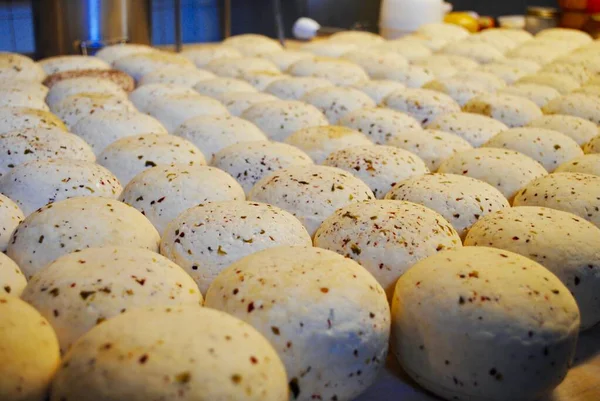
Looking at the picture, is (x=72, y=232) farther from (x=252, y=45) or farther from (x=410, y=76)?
(x=252, y=45)

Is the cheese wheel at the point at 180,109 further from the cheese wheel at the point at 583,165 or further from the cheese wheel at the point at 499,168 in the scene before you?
the cheese wheel at the point at 583,165

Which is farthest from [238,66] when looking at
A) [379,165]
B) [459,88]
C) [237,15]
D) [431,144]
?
[237,15]

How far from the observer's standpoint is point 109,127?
2133mm

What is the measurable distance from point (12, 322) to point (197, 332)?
295 mm

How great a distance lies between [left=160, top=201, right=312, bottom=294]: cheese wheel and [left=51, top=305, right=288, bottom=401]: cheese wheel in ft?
1.04

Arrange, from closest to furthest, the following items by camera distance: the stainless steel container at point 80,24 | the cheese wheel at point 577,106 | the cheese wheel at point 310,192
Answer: the cheese wheel at point 310,192
the cheese wheel at point 577,106
the stainless steel container at point 80,24

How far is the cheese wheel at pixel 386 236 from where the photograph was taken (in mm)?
1391

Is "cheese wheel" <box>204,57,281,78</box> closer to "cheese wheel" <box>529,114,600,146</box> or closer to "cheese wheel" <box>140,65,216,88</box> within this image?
"cheese wheel" <box>140,65,216,88</box>

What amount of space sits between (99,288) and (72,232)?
0.27 meters

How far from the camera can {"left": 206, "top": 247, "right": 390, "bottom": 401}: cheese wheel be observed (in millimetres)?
1119

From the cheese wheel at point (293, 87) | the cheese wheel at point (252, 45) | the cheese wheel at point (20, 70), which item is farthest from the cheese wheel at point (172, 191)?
the cheese wheel at point (252, 45)

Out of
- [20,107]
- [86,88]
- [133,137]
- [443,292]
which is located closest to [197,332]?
[443,292]

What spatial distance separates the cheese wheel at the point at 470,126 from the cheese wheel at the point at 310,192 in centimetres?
70

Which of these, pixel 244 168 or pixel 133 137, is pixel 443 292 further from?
pixel 133 137
